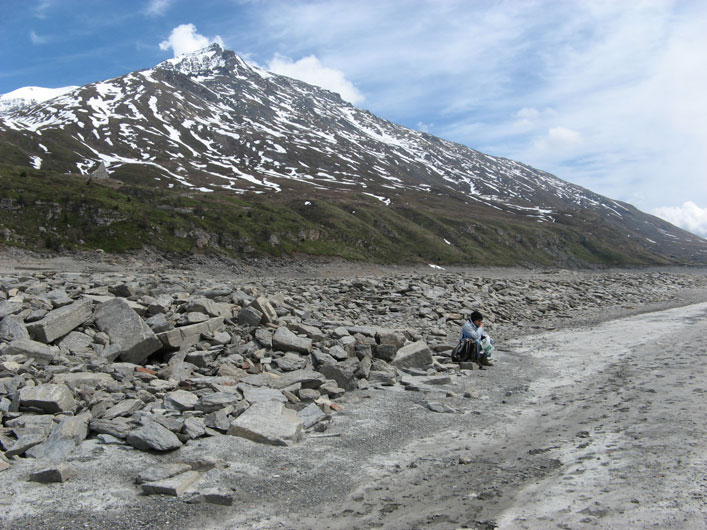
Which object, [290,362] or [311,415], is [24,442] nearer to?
[311,415]

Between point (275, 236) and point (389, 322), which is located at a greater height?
point (275, 236)

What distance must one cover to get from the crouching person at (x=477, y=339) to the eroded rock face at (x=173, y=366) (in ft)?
3.96

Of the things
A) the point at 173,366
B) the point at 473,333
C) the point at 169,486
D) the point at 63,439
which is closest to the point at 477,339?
the point at 473,333

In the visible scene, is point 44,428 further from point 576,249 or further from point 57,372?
point 576,249

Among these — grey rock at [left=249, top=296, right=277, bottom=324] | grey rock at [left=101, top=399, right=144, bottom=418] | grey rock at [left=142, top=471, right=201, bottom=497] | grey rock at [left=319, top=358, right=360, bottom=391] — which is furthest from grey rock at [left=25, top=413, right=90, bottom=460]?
grey rock at [left=249, top=296, right=277, bottom=324]

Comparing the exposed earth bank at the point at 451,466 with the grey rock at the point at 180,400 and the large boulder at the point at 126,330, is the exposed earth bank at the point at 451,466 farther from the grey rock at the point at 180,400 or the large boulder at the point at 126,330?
the large boulder at the point at 126,330

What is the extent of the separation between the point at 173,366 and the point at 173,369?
239 mm

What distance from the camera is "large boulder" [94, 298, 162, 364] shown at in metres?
13.8

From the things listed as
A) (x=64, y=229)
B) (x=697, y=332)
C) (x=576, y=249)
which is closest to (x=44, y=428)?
(x=697, y=332)

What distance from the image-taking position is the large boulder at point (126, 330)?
45.4 ft

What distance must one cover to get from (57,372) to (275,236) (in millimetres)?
66056

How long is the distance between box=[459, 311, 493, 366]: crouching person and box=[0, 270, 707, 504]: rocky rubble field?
1.01 meters

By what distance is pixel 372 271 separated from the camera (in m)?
76.7

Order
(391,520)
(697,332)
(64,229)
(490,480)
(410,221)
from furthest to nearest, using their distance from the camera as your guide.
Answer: (410,221) < (64,229) < (697,332) < (490,480) < (391,520)
